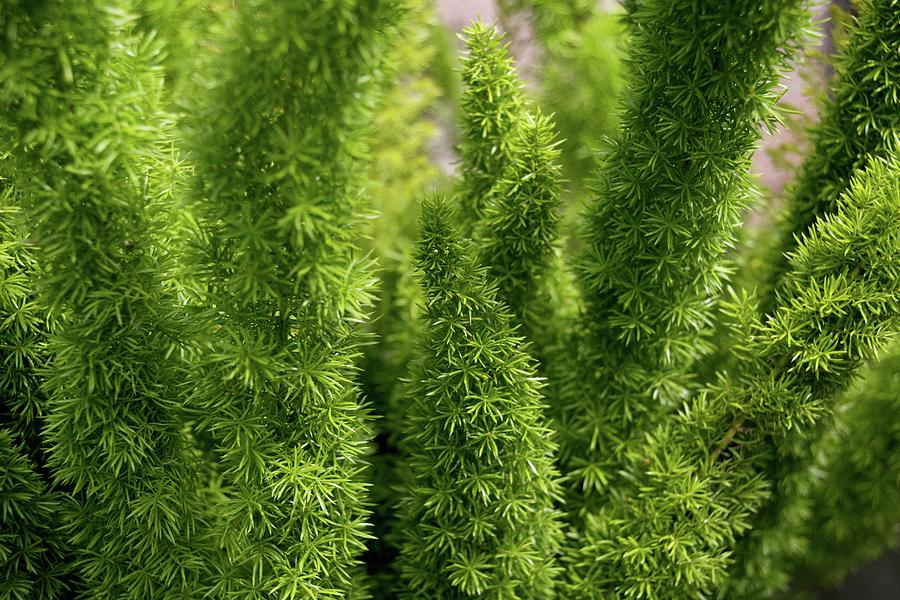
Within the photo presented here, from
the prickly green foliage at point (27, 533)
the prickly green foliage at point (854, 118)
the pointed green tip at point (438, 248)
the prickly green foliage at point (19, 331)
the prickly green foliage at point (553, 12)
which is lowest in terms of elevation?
the prickly green foliage at point (27, 533)

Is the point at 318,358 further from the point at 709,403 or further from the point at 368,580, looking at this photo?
the point at 709,403

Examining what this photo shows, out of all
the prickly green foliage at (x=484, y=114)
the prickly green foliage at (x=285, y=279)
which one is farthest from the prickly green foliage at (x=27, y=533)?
the prickly green foliage at (x=484, y=114)

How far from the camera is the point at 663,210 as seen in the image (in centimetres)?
91

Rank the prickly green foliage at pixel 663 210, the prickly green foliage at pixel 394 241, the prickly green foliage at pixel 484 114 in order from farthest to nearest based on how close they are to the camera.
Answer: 1. the prickly green foliage at pixel 394 241
2. the prickly green foliage at pixel 484 114
3. the prickly green foliage at pixel 663 210

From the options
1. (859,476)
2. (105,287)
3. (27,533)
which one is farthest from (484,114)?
(859,476)

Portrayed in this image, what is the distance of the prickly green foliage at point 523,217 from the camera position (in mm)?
984

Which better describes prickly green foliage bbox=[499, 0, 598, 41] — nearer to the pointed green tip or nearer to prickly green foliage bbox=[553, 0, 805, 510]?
prickly green foliage bbox=[553, 0, 805, 510]

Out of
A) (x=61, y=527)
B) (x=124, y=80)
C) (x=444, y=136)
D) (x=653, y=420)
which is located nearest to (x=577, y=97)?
(x=444, y=136)

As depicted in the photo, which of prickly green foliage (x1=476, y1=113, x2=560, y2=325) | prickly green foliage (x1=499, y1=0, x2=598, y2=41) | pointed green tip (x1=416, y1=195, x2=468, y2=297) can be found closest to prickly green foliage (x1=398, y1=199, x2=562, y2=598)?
pointed green tip (x1=416, y1=195, x2=468, y2=297)

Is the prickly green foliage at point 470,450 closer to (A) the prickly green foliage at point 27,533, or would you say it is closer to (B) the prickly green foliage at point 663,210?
(B) the prickly green foliage at point 663,210

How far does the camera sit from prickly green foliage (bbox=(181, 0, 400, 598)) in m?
0.68

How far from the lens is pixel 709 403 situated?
3.53 feet

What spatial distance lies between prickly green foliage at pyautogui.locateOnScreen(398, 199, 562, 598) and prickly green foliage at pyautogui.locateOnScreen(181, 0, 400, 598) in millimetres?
95

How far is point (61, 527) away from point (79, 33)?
1.95ft
